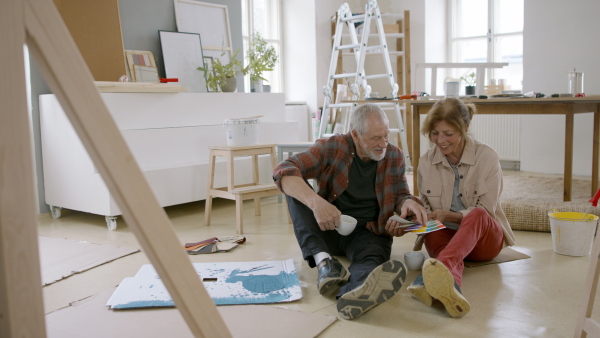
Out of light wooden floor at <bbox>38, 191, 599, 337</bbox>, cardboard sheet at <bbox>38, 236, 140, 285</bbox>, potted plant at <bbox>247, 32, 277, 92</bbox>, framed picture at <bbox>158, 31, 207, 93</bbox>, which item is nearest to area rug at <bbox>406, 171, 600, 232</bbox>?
light wooden floor at <bbox>38, 191, 599, 337</bbox>

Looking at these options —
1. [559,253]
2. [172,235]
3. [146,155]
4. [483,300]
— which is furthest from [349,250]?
[146,155]

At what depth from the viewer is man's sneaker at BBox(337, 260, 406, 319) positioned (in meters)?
1.93

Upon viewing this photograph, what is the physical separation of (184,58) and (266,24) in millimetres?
2298

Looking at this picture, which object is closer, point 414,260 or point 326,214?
point 326,214

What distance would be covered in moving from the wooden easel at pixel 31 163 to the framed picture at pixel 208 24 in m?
4.22

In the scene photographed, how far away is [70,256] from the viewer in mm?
3000

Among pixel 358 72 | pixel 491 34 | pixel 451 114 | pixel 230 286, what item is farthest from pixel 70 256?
pixel 491 34

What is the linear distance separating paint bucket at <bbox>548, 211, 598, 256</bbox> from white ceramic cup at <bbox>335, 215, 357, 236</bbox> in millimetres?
1191

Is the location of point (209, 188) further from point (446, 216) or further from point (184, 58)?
point (446, 216)

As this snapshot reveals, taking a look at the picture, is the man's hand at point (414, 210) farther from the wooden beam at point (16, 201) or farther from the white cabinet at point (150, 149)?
the white cabinet at point (150, 149)

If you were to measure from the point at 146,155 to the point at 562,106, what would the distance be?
114 inches

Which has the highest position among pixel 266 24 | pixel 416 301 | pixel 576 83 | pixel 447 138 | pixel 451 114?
pixel 266 24

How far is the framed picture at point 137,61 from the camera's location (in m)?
4.45

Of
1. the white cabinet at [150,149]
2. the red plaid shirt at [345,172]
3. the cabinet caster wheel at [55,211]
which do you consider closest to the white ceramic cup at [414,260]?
the red plaid shirt at [345,172]
